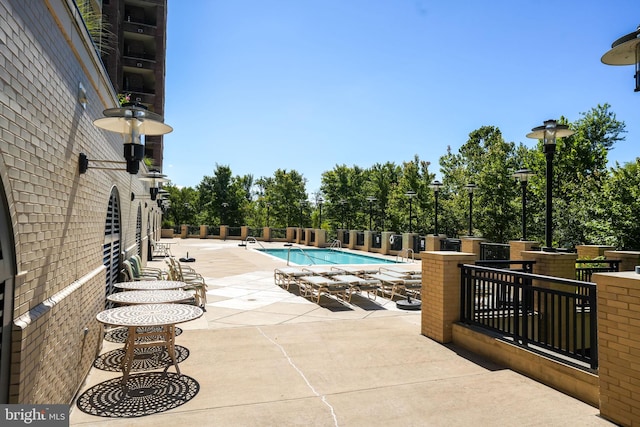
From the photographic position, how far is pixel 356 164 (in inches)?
1793

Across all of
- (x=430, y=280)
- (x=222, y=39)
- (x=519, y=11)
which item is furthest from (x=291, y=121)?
(x=430, y=280)

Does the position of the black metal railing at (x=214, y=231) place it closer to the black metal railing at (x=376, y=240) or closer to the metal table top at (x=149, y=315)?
the black metal railing at (x=376, y=240)

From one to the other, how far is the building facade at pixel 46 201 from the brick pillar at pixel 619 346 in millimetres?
4991

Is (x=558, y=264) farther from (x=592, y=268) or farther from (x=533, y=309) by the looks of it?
(x=533, y=309)

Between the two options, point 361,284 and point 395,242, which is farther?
point 395,242

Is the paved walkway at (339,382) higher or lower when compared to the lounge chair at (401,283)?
lower

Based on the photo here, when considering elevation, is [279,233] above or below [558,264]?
below

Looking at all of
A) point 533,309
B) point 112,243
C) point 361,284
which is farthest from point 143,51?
point 533,309

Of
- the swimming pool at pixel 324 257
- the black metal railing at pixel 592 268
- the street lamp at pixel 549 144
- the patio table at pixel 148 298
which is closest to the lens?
the patio table at pixel 148 298

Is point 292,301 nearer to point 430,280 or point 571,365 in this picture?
point 430,280

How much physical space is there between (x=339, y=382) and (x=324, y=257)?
20451 mm

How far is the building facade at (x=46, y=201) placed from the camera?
249 cm

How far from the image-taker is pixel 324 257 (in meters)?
24.9

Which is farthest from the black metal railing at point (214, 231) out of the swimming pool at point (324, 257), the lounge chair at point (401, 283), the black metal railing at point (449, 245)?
the lounge chair at point (401, 283)
